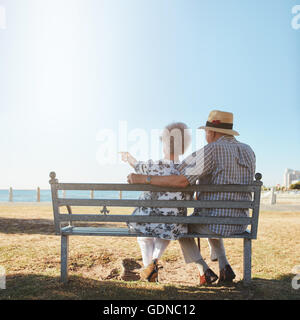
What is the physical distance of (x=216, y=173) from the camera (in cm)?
306

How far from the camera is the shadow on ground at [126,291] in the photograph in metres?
2.87

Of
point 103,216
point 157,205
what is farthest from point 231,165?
point 103,216

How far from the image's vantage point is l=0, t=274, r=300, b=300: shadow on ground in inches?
113

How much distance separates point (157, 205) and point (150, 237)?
50cm

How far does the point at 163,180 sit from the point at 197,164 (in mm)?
339

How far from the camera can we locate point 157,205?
9.81 ft

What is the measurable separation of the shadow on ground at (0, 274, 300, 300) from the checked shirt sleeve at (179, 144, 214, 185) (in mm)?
1034

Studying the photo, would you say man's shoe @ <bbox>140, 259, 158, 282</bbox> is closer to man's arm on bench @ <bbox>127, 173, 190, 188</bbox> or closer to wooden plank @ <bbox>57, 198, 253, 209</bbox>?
wooden plank @ <bbox>57, 198, 253, 209</bbox>

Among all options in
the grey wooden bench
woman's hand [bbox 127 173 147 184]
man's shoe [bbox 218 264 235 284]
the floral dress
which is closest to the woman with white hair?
the floral dress
